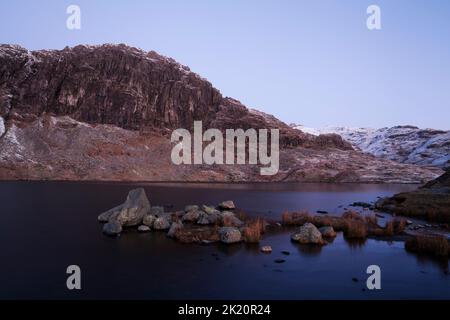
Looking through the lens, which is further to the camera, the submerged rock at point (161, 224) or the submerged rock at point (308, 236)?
the submerged rock at point (161, 224)

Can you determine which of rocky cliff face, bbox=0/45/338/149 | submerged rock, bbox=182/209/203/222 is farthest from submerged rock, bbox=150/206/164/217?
rocky cliff face, bbox=0/45/338/149

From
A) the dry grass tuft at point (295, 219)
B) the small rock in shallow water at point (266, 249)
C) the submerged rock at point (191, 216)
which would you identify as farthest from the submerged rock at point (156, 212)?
the small rock in shallow water at point (266, 249)

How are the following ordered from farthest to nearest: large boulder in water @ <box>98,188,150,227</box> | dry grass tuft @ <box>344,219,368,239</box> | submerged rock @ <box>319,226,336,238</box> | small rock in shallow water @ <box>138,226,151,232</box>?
large boulder in water @ <box>98,188,150,227</box>
dry grass tuft @ <box>344,219,368,239</box>
small rock in shallow water @ <box>138,226,151,232</box>
submerged rock @ <box>319,226,336,238</box>

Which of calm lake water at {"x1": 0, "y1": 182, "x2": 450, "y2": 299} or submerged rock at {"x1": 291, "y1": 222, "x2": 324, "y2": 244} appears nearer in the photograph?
calm lake water at {"x1": 0, "y1": 182, "x2": 450, "y2": 299}

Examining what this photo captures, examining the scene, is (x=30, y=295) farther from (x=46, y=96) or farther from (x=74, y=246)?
(x=46, y=96)

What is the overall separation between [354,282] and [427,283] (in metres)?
3.87

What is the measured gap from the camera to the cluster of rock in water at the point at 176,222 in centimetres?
3033

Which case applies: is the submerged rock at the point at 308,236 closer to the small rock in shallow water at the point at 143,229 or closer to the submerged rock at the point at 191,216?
the submerged rock at the point at 191,216

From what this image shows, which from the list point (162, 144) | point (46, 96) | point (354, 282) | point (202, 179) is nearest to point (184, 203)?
point (354, 282)

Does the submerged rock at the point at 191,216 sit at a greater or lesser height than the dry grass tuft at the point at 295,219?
greater

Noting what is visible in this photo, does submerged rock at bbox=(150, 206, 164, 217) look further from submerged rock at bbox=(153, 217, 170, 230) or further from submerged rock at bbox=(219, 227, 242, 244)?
submerged rock at bbox=(219, 227, 242, 244)

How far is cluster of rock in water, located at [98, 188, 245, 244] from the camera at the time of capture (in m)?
30.3

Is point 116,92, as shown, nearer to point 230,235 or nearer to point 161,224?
point 161,224

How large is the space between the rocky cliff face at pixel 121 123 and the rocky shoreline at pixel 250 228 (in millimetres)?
78817
